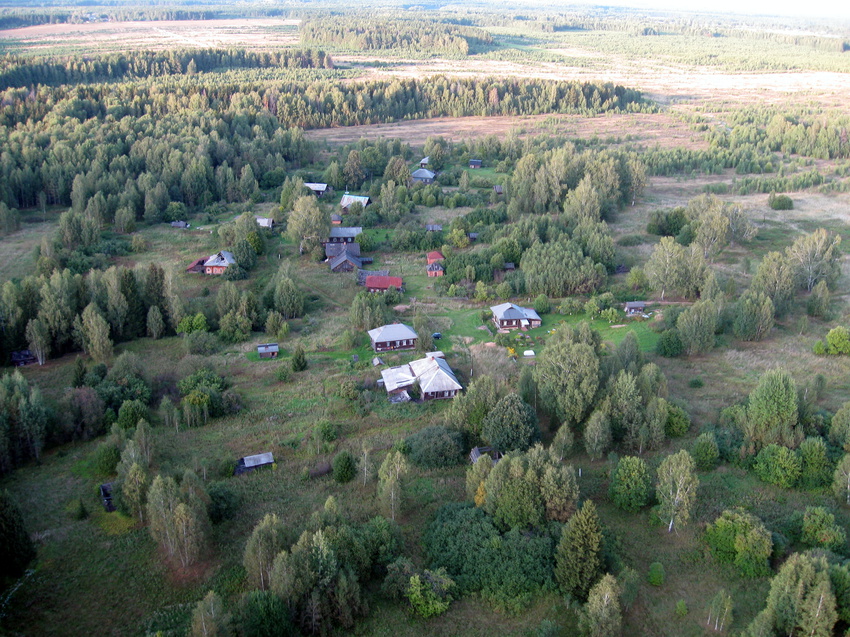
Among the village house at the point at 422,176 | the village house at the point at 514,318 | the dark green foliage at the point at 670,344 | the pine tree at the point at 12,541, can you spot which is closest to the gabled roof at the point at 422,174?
the village house at the point at 422,176

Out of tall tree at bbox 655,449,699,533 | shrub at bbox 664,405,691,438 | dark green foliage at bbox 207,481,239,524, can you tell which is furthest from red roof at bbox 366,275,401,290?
tall tree at bbox 655,449,699,533

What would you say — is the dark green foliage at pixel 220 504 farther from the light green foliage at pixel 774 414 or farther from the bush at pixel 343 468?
the light green foliage at pixel 774 414

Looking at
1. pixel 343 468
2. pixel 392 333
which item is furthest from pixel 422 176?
pixel 343 468

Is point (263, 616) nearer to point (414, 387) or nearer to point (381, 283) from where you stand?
point (414, 387)

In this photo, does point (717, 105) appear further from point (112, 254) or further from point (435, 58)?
point (112, 254)

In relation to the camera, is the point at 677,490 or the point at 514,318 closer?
the point at 677,490

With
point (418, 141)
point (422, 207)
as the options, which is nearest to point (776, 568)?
point (422, 207)

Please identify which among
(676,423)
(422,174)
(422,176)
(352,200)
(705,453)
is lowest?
(422,176)

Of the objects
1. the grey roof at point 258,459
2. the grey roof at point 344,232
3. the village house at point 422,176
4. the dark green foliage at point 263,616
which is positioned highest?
the dark green foliage at point 263,616
